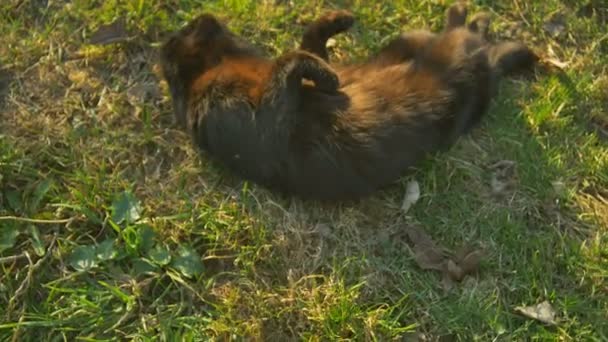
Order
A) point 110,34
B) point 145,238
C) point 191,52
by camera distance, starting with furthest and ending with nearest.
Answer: point 110,34 < point 191,52 < point 145,238

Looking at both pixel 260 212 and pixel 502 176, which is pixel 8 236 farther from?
pixel 502 176

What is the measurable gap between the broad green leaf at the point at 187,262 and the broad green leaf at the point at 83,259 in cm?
31

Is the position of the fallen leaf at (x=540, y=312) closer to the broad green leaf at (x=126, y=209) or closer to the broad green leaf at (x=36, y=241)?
the broad green leaf at (x=126, y=209)

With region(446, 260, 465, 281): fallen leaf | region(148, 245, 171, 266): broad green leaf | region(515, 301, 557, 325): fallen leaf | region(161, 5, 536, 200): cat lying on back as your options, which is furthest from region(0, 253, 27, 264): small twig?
region(515, 301, 557, 325): fallen leaf

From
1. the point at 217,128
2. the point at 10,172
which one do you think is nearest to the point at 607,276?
the point at 217,128

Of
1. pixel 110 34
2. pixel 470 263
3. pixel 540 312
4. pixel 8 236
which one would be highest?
pixel 110 34

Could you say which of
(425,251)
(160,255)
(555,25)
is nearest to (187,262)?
(160,255)

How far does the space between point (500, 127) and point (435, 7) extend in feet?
2.29

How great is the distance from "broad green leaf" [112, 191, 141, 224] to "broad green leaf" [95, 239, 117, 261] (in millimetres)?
96

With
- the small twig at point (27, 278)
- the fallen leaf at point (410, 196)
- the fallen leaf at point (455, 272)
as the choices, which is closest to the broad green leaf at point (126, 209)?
the small twig at point (27, 278)

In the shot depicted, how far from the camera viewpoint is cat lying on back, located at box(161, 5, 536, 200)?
8.13 ft

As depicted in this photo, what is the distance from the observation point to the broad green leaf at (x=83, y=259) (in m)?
2.45

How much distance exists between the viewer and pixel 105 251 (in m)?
2.47

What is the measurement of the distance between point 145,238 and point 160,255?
0.33 feet
